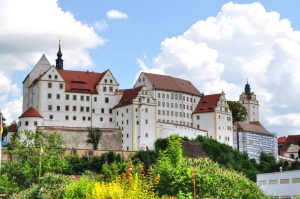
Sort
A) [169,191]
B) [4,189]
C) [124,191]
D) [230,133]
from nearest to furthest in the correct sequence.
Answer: [124,191] < [169,191] < [4,189] < [230,133]

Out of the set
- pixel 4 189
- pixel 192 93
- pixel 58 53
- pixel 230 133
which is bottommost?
pixel 4 189

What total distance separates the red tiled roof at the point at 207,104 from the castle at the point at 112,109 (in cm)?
17

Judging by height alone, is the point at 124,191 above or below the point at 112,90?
below

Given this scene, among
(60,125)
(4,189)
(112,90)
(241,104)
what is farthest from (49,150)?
(241,104)

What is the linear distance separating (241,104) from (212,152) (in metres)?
37.1

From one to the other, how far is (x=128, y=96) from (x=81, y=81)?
25.6ft

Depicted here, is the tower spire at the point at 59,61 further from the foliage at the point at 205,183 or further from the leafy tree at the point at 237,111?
the foliage at the point at 205,183

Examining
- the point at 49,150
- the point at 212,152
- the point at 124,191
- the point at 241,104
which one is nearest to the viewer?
the point at 124,191

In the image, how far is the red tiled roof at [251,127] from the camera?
380ft

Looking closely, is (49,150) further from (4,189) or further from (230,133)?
(230,133)

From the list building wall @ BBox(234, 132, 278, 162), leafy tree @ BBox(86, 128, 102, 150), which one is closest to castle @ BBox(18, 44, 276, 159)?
leafy tree @ BBox(86, 128, 102, 150)

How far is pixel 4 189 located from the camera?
168 feet

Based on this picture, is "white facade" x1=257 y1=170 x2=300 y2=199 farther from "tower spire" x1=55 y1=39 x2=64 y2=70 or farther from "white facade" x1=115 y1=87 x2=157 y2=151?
"tower spire" x1=55 y1=39 x2=64 y2=70

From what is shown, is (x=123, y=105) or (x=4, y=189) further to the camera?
(x=123, y=105)
